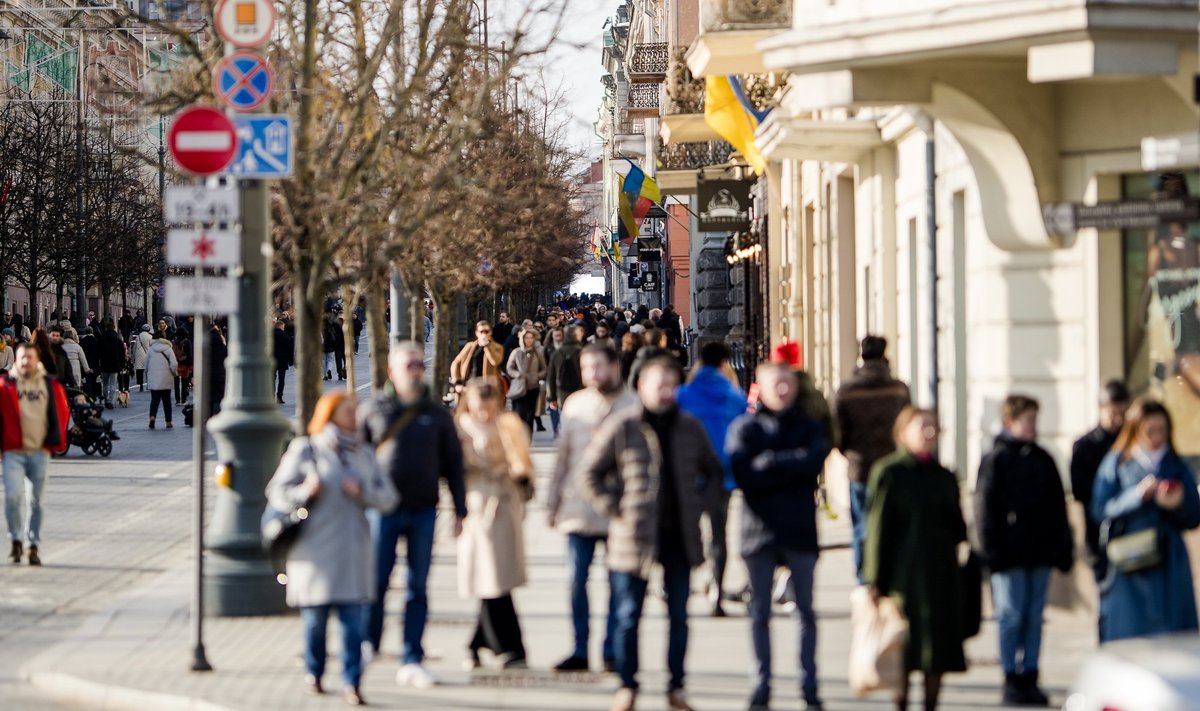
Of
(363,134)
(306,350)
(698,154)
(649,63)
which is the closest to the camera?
(306,350)

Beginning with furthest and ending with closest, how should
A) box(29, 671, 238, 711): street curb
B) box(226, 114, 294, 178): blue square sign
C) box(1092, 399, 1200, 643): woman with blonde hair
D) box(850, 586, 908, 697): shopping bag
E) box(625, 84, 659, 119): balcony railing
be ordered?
box(625, 84, 659, 119): balcony railing → box(226, 114, 294, 178): blue square sign → box(29, 671, 238, 711): street curb → box(1092, 399, 1200, 643): woman with blonde hair → box(850, 586, 908, 697): shopping bag

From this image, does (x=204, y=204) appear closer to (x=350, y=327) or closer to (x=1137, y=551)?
(x=1137, y=551)

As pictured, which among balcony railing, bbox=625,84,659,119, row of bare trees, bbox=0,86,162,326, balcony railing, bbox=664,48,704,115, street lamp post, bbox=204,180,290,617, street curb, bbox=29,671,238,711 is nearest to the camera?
street curb, bbox=29,671,238,711

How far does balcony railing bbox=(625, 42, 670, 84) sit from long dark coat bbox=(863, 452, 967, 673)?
39006 mm

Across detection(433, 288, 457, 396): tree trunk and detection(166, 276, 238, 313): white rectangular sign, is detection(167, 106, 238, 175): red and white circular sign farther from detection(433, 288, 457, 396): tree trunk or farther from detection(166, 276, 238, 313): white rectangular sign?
detection(433, 288, 457, 396): tree trunk

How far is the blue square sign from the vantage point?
12484 mm

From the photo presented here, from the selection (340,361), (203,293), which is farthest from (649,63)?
(203,293)

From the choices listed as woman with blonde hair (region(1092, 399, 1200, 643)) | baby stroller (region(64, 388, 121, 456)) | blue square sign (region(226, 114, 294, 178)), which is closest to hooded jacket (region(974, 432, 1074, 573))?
woman with blonde hair (region(1092, 399, 1200, 643))

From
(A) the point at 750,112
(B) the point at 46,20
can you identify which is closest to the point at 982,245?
(A) the point at 750,112

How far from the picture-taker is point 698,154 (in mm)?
33469

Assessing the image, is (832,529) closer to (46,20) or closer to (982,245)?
(982,245)

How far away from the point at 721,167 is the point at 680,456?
908 inches

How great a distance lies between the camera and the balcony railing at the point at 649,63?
157 ft

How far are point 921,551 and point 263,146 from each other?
5.30 meters
